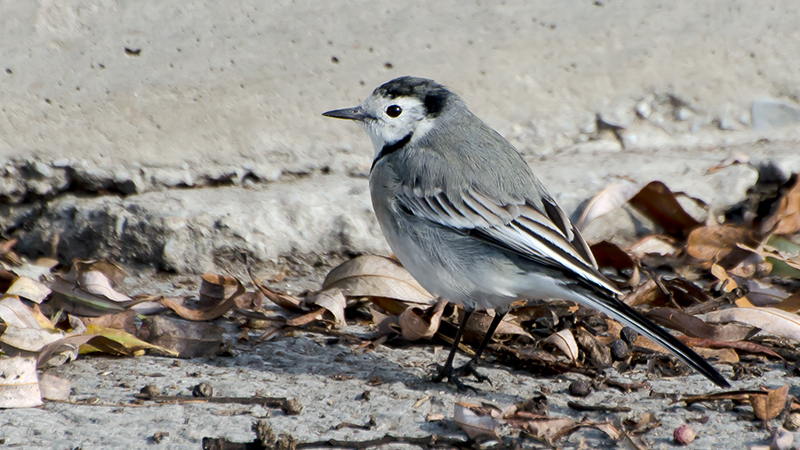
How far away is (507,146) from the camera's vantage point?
431cm

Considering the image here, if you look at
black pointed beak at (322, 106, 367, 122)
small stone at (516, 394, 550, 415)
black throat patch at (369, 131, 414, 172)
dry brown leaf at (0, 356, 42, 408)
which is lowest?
small stone at (516, 394, 550, 415)

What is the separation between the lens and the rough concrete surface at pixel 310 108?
5160 mm

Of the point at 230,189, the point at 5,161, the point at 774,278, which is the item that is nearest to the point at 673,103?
the point at 774,278

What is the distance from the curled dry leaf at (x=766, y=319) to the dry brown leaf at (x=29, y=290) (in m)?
3.33

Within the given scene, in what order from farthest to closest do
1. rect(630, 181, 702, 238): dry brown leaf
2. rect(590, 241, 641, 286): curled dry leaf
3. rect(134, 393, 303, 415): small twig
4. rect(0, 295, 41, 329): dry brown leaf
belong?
rect(630, 181, 702, 238): dry brown leaf < rect(590, 241, 641, 286): curled dry leaf < rect(0, 295, 41, 329): dry brown leaf < rect(134, 393, 303, 415): small twig

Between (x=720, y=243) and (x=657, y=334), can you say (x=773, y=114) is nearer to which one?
(x=720, y=243)

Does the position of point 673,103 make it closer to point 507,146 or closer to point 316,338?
point 507,146

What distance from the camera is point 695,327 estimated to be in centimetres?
411

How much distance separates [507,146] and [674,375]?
4.53 feet

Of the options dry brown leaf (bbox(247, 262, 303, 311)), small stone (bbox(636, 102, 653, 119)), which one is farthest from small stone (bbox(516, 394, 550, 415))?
small stone (bbox(636, 102, 653, 119))

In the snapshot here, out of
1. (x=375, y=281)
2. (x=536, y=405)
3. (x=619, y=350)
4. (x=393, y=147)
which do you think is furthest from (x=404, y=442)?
(x=393, y=147)

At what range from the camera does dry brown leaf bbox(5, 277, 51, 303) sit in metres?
4.11

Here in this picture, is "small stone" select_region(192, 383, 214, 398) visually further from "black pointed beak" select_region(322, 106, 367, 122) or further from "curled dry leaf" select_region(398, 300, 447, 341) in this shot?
"black pointed beak" select_region(322, 106, 367, 122)

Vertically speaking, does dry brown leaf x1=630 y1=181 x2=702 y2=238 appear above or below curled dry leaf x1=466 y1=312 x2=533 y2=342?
above
